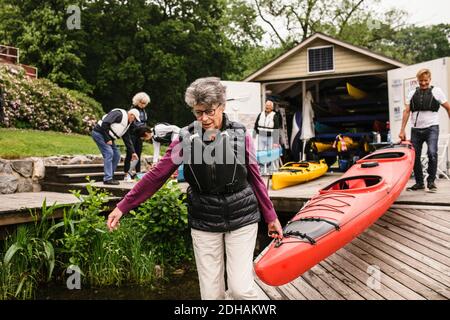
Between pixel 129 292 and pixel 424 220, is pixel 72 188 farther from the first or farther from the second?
pixel 424 220

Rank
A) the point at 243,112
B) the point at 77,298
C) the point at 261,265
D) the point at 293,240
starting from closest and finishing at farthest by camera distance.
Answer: the point at 261,265 < the point at 293,240 < the point at 77,298 < the point at 243,112

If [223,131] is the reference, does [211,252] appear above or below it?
below

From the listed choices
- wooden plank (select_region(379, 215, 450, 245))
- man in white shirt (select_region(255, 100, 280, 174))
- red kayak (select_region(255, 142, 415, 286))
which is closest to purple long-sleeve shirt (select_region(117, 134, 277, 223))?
red kayak (select_region(255, 142, 415, 286))

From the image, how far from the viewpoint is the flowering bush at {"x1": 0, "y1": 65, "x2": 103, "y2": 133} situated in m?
10.1

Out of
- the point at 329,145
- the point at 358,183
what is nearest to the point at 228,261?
the point at 358,183

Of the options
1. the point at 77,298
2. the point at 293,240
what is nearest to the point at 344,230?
the point at 293,240

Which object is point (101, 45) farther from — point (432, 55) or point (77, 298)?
point (432, 55)

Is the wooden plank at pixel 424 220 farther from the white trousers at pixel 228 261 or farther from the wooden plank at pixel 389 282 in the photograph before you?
the white trousers at pixel 228 261

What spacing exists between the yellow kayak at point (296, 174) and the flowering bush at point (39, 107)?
6.23 meters

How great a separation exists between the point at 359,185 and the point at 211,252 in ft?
12.6

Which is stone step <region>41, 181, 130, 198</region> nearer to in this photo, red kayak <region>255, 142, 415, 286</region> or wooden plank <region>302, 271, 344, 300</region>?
red kayak <region>255, 142, 415, 286</region>

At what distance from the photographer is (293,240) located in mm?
3686

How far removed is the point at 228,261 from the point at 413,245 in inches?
106

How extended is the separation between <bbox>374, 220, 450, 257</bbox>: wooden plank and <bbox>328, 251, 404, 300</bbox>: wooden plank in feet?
2.50
